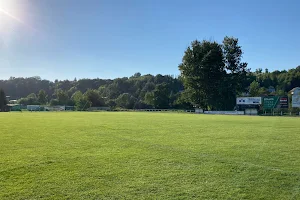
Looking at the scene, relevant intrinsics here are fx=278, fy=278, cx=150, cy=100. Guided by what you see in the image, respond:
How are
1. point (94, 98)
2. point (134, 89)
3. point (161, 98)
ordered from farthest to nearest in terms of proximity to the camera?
point (134, 89), point (94, 98), point (161, 98)

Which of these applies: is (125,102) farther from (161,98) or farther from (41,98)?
(41,98)

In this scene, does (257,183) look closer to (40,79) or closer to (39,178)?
(39,178)

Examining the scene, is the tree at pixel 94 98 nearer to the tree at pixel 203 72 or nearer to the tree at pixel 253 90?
the tree at pixel 203 72

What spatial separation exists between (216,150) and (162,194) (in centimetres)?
492

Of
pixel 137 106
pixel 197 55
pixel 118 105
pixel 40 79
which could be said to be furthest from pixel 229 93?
pixel 40 79

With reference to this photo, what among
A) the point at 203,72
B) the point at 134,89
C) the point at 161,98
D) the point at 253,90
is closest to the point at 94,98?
the point at 134,89

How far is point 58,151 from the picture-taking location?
9.30 metres

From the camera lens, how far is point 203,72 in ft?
217

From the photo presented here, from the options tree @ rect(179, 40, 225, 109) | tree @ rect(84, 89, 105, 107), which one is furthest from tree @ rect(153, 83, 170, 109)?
tree @ rect(84, 89, 105, 107)

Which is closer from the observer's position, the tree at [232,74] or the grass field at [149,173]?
the grass field at [149,173]

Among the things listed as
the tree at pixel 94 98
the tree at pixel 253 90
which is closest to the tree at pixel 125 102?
the tree at pixel 94 98

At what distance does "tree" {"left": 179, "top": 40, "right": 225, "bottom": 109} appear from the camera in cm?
6656

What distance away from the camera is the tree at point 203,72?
66.6 metres

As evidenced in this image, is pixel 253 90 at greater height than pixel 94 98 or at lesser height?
greater
